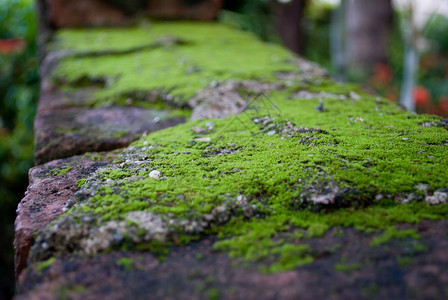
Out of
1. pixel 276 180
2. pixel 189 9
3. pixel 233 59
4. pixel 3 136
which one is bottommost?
pixel 3 136

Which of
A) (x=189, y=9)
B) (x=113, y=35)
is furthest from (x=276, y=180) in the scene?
(x=189, y=9)

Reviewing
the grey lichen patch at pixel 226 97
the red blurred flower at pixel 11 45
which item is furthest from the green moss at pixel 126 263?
the red blurred flower at pixel 11 45

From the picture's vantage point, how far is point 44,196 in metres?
1.30

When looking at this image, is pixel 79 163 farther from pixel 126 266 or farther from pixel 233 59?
pixel 233 59

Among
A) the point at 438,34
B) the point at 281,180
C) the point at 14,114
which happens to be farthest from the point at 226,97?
the point at 438,34

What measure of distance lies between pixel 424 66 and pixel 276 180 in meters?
10.8

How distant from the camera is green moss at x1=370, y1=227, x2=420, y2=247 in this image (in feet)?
3.22

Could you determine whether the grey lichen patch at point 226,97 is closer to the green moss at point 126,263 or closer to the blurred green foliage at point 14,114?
the green moss at point 126,263

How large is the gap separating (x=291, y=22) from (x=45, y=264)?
8.39 metres

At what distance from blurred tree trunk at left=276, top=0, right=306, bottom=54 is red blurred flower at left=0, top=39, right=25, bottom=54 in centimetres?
558

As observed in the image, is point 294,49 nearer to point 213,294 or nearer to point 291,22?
point 291,22

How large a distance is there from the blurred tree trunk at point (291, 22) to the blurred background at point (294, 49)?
22 millimetres

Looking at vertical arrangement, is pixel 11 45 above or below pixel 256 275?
above

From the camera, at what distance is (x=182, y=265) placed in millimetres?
964
